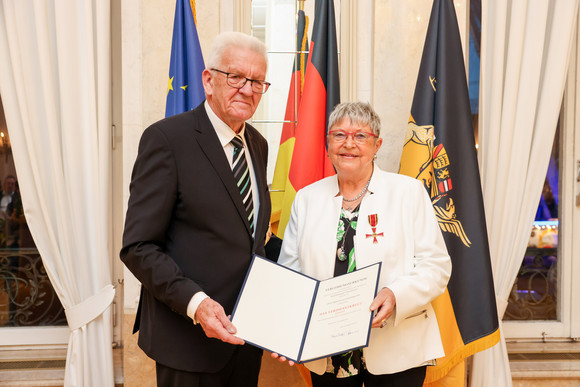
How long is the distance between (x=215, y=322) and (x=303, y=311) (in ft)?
1.04

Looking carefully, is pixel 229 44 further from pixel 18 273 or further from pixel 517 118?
pixel 18 273

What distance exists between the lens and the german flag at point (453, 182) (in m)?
2.54

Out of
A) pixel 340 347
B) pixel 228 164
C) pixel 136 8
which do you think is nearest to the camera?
pixel 340 347

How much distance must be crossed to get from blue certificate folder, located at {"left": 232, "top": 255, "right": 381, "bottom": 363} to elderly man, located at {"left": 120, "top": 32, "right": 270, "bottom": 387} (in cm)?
8

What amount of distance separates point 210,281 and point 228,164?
1.33ft

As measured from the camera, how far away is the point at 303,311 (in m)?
1.60

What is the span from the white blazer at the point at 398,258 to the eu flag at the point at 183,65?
3.79ft

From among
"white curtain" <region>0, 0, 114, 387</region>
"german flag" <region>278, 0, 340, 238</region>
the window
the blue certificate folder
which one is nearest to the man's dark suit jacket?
the blue certificate folder

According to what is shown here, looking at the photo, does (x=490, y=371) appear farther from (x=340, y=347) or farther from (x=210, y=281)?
(x=210, y=281)

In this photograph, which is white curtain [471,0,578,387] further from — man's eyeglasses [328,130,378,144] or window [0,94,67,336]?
window [0,94,67,336]

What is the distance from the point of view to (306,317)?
1585mm

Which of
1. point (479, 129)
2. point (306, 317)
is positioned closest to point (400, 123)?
point (479, 129)

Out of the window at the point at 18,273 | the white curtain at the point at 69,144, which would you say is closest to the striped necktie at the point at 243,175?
the white curtain at the point at 69,144

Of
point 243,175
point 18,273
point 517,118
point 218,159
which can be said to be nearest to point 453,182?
point 517,118
